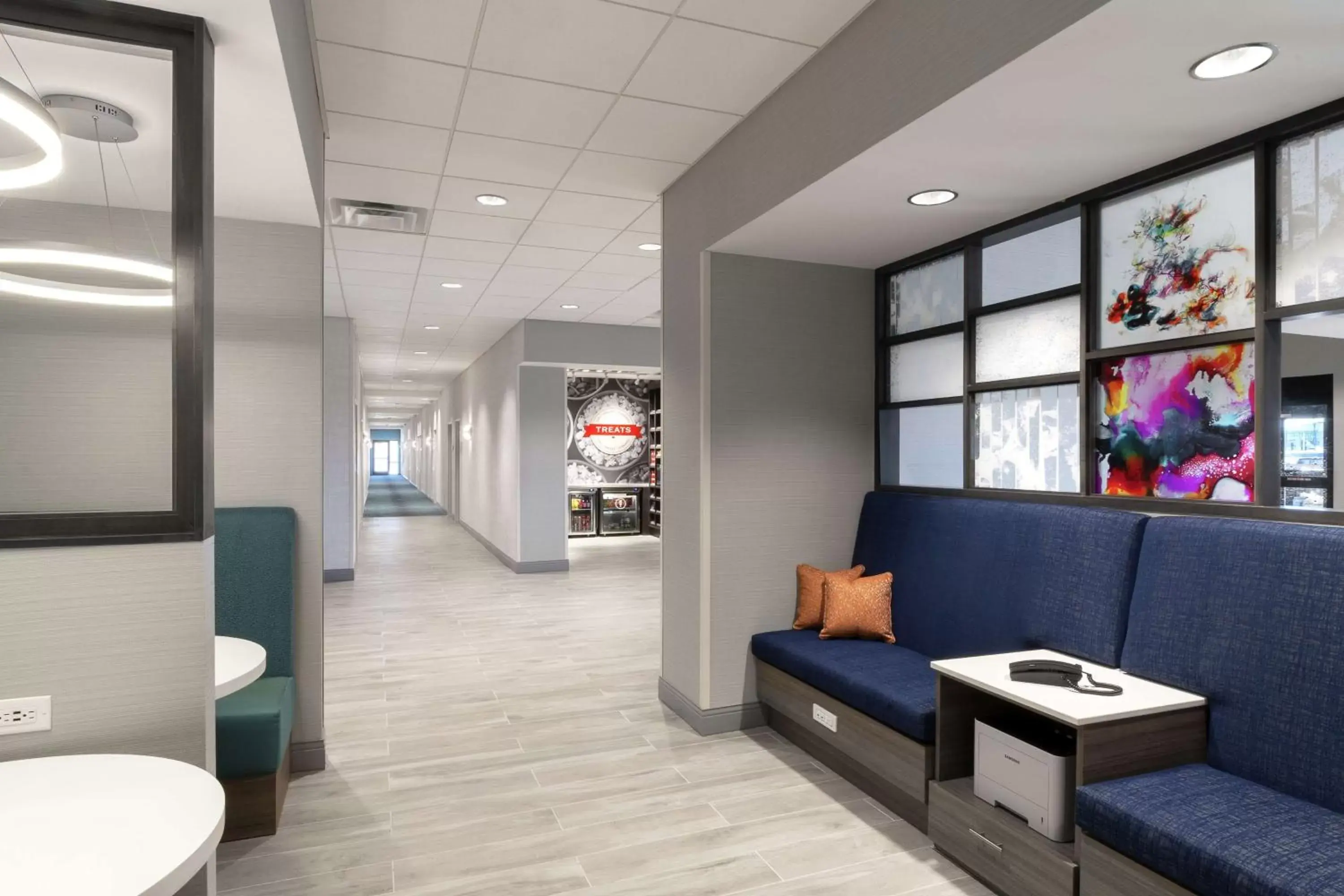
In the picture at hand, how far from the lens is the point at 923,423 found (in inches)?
156

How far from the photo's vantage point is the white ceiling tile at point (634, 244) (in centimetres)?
514

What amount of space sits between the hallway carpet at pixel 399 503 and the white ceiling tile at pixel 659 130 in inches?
585

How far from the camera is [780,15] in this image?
2629mm

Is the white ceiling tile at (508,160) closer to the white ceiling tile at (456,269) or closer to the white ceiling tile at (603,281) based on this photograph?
the white ceiling tile at (456,269)

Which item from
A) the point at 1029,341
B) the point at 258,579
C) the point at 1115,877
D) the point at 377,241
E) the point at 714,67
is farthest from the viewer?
the point at 377,241

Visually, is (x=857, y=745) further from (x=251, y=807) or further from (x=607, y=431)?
(x=607, y=431)

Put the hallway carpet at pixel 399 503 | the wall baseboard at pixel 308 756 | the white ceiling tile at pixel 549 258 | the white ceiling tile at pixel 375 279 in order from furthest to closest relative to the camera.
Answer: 1. the hallway carpet at pixel 399 503
2. the white ceiling tile at pixel 375 279
3. the white ceiling tile at pixel 549 258
4. the wall baseboard at pixel 308 756

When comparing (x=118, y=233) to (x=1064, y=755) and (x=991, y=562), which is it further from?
(x=991, y=562)

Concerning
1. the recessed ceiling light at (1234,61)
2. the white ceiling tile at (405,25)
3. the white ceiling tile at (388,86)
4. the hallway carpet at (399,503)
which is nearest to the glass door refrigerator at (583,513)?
the hallway carpet at (399,503)

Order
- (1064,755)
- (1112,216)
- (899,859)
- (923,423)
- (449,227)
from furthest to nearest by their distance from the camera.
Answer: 1. (449,227)
2. (923,423)
3. (1112,216)
4. (899,859)
5. (1064,755)

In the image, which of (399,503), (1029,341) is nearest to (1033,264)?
(1029,341)

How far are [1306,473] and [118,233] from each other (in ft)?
10.8

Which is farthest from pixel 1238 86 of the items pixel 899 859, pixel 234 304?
pixel 234 304

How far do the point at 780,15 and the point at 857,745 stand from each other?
2.73 meters
